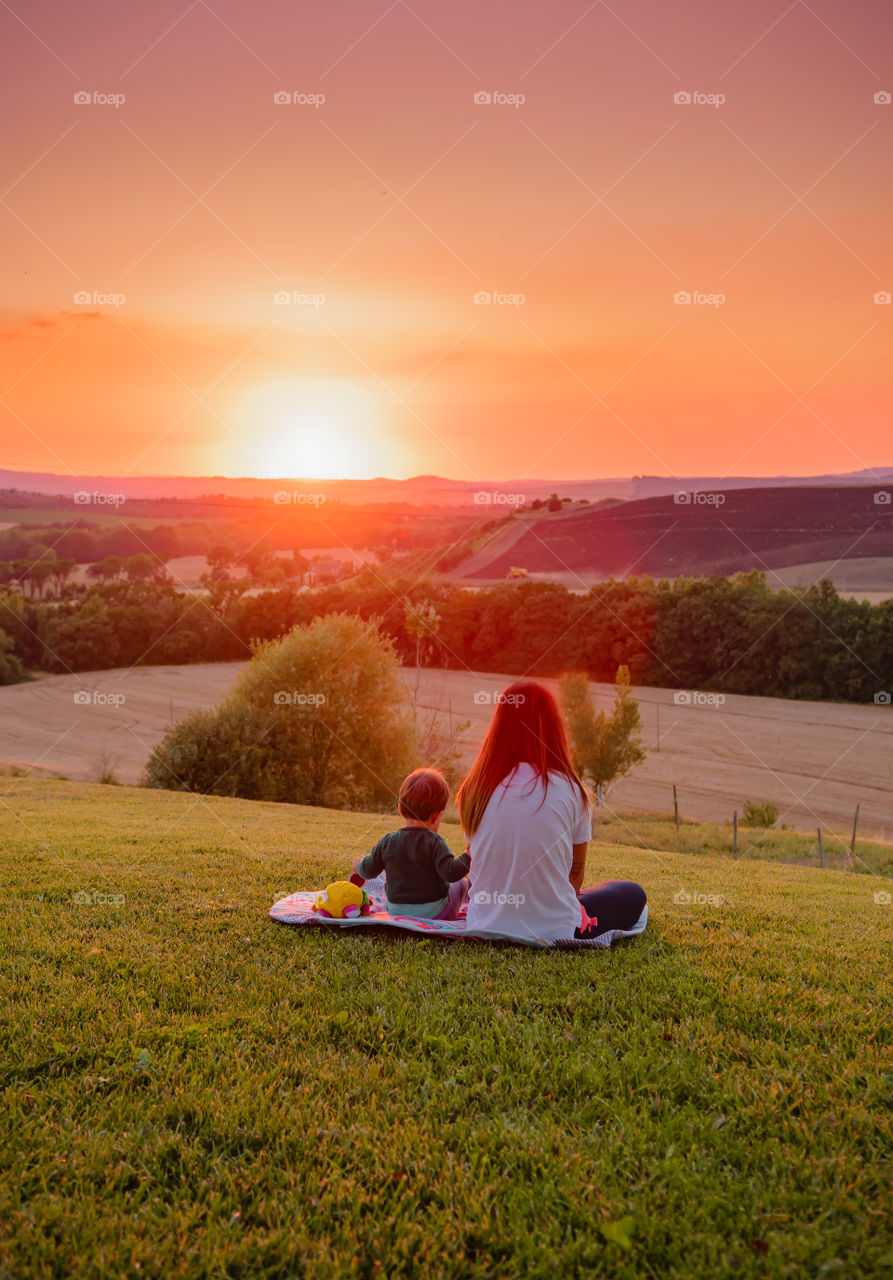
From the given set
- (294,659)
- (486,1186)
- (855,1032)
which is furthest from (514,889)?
(294,659)

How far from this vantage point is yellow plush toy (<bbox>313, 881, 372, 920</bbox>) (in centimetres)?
606

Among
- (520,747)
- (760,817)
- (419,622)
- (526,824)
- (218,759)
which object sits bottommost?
(760,817)

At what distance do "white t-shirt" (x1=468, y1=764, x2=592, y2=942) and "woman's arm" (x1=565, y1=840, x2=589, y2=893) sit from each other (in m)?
0.05

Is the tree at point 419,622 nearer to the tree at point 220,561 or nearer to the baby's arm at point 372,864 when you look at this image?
the tree at point 220,561

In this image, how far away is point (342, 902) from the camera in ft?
20.0

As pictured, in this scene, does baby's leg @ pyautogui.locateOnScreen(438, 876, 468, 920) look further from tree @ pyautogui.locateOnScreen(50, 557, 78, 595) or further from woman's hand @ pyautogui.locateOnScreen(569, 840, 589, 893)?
tree @ pyautogui.locateOnScreen(50, 557, 78, 595)

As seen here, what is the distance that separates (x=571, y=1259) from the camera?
2.80 meters

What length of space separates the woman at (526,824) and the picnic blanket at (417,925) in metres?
0.04

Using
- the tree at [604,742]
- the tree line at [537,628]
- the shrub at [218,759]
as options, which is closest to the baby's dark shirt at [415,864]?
the shrub at [218,759]

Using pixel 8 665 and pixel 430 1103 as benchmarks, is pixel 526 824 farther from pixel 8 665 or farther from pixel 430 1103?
pixel 8 665

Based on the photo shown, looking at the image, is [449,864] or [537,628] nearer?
[449,864]

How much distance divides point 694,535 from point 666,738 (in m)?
29.9

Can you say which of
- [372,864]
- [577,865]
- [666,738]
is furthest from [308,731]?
[577,865]

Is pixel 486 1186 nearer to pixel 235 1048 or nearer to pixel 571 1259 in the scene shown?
pixel 571 1259
